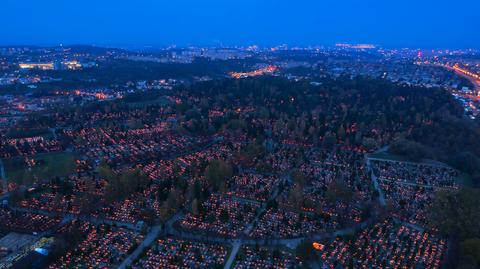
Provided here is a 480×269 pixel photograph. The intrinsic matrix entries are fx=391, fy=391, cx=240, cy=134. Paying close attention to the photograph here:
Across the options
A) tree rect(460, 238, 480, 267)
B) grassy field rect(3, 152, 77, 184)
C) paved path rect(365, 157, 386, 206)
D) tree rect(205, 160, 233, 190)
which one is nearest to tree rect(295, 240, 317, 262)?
tree rect(460, 238, 480, 267)

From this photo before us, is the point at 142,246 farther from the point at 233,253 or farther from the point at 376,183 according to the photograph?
the point at 376,183

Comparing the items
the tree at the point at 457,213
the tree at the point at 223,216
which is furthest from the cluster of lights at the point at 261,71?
the tree at the point at 457,213

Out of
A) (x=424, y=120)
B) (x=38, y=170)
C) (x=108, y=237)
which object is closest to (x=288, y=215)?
(x=108, y=237)

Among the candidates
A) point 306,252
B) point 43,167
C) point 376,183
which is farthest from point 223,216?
point 43,167

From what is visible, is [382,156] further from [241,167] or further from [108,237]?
[108,237]

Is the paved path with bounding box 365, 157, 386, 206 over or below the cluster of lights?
below

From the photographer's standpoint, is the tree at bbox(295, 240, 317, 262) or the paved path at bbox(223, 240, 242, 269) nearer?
the tree at bbox(295, 240, 317, 262)

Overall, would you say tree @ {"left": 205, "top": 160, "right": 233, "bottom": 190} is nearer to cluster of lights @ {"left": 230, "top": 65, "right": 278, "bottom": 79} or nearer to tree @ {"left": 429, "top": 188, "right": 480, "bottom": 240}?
tree @ {"left": 429, "top": 188, "right": 480, "bottom": 240}
